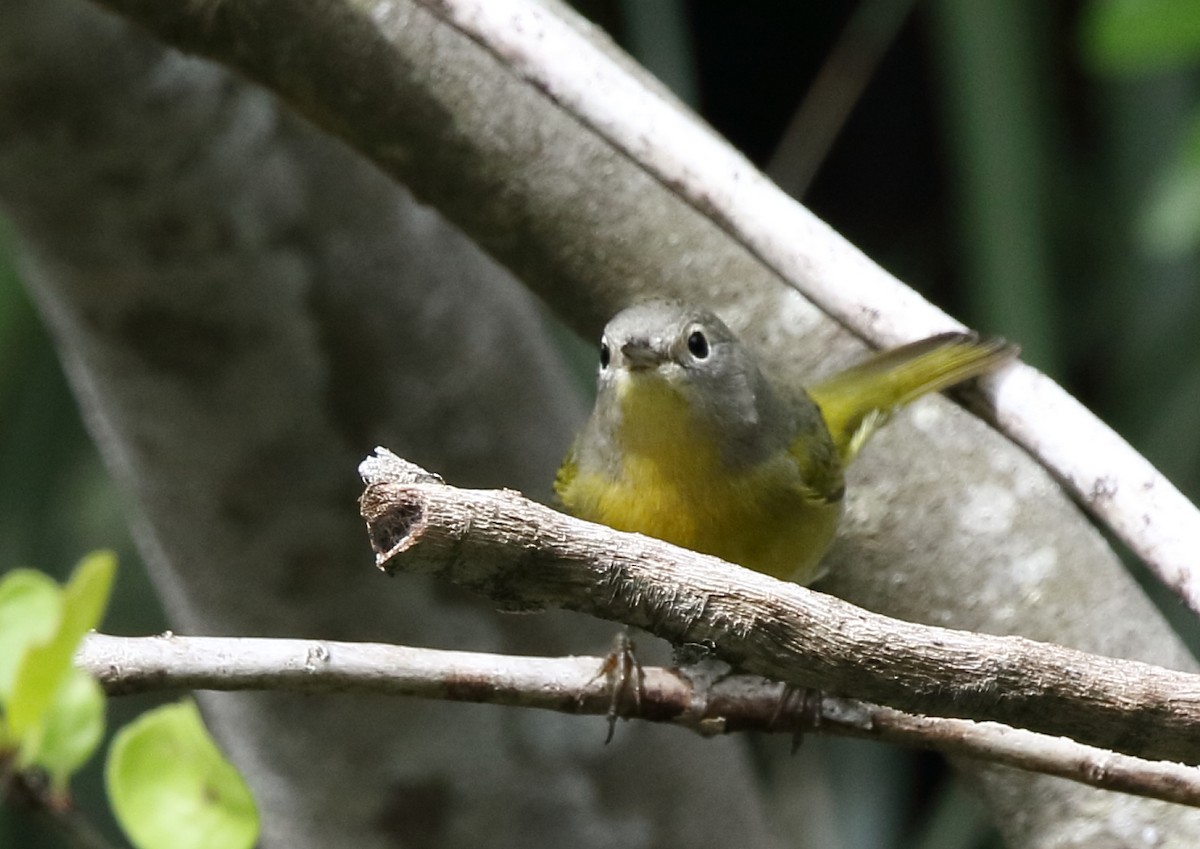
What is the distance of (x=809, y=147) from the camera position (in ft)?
11.9

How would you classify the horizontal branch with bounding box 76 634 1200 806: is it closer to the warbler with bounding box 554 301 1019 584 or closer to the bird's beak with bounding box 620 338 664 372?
the warbler with bounding box 554 301 1019 584

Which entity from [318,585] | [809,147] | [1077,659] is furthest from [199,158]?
[809,147]

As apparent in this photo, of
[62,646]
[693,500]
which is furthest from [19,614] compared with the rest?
[693,500]

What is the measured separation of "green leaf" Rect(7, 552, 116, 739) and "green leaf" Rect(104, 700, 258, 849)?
0.53 feet

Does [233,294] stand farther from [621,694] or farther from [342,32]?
[621,694]

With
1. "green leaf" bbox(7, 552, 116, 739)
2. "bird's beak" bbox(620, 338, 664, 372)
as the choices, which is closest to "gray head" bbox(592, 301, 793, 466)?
"bird's beak" bbox(620, 338, 664, 372)

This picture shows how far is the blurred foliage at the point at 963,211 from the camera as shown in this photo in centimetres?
326

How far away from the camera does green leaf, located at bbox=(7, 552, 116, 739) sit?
108cm

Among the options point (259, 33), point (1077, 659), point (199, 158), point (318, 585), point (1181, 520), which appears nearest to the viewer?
point (1077, 659)

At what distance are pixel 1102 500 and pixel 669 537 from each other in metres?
0.63

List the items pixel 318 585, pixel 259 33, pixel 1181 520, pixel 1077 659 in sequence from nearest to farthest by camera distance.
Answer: pixel 1077 659, pixel 1181 520, pixel 259 33, pixel 318 585

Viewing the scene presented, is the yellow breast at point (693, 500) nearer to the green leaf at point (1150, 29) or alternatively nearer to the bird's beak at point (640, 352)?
the bird's beak at point (640, 352)

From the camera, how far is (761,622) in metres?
1.11

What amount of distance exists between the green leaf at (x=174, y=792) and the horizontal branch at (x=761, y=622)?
423 millimetres
